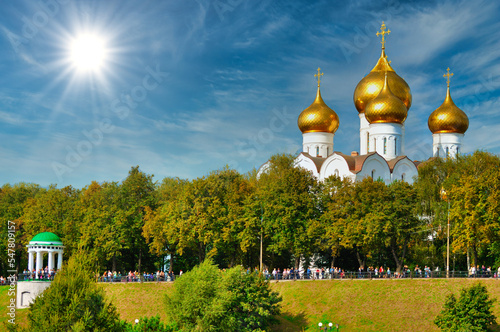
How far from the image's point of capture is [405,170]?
6106 cm

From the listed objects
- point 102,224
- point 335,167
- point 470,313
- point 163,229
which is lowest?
point 470,313

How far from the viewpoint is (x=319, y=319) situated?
122 feet

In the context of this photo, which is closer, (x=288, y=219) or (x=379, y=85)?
(x=288, y=219)

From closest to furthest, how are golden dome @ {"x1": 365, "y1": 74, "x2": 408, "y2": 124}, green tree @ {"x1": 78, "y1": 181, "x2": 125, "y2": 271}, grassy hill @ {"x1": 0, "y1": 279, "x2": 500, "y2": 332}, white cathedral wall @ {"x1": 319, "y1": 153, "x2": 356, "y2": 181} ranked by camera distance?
1. grassy hill @ {"x1": 0, "y1": 279, "x2": 500, "y2": 332}
2. green tree @ {"x1": 78, "y1": 181, "x2": 125, "y2": 271}
3. white cathedral wall @ {"x1": 319, "y1": 153, "x2": 356, "y2": 181}
4. golden dome @ {"x1": 365, "y1": 74, "x2": 408, "y2": 124}

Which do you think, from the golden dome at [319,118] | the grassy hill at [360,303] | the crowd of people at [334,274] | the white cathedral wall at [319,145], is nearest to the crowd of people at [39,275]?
the crowd of people at [334,274]

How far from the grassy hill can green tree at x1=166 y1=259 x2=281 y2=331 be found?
3.46 metres

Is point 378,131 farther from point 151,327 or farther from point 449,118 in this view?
point 151,327

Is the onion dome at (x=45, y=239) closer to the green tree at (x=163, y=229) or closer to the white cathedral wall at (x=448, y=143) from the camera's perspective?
the green tree at (x=163, y=229)

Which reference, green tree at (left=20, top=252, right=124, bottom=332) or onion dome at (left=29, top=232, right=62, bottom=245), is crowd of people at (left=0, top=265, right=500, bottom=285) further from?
green tree at (left=20, top=252, right=124, bottom=332)

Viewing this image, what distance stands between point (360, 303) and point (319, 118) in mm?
30500

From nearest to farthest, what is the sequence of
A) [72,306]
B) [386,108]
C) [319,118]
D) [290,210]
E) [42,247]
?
1. [72,306]
2. [290,210]
3. [42,247]
4. [386,108]
5. [319,118]

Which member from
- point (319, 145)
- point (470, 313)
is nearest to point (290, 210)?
point (470, 313)

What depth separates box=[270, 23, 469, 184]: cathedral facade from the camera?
59.8m

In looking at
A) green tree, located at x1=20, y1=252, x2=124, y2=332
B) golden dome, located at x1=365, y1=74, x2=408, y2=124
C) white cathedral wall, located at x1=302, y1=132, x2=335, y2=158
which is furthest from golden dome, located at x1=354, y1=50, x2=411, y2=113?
green tree, located at x1=20, y1=252, x2=124, y2=332
